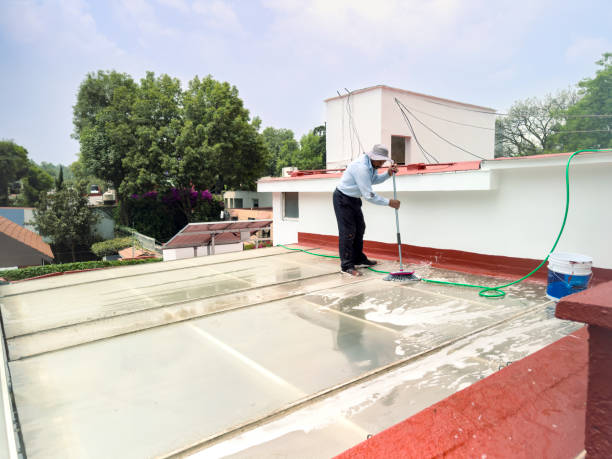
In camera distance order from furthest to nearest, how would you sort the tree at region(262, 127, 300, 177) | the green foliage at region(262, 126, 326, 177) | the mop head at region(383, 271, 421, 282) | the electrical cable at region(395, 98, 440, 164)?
the tree at region(262, 127, 300, 177) → the green foliage at region(262, 126, 326, 177) → the electrical cable at region(395, 98, 440, 164) → the mop head at region(383, 271, 421, 282)

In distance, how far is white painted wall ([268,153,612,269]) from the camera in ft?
13.1

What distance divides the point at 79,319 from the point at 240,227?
337 inches

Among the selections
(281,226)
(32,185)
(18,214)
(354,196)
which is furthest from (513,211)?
(32,185)

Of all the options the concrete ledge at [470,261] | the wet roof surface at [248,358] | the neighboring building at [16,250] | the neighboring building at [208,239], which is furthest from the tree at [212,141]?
the wet roof surface at [248,358]

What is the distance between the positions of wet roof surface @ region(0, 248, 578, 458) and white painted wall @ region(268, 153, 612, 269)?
2.29 feet

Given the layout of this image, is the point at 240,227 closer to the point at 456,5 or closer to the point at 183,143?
the point at 183,143

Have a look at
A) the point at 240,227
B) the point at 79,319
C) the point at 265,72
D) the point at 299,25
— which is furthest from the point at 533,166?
the point at 265,72

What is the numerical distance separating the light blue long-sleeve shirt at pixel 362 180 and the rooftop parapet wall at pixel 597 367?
3805 millimetres

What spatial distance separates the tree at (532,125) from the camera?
3331 centimetres

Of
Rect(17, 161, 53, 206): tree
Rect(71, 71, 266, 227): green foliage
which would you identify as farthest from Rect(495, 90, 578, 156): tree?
Rect(17, 161, 53, 206): tree

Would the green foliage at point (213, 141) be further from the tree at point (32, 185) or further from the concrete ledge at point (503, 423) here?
the concrete ledge at point (503, 423)

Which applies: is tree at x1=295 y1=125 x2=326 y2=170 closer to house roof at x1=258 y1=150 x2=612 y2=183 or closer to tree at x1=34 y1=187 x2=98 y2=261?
tree at x1=34 y1=187 x2=98 y2=261

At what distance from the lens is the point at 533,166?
4219 millimetres

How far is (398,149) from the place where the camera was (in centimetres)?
1443
